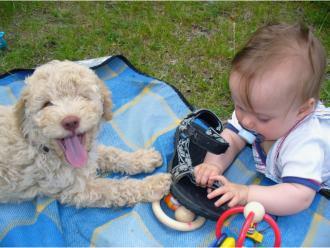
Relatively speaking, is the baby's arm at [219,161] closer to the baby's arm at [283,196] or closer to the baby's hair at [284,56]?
the baby's arm at [283,196]

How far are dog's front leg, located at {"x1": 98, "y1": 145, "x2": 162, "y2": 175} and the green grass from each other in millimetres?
979

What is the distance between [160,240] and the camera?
270 cm

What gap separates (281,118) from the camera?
2527 mm

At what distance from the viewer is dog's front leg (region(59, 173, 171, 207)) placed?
2822mm

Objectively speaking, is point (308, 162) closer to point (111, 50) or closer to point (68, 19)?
point (111, 50)

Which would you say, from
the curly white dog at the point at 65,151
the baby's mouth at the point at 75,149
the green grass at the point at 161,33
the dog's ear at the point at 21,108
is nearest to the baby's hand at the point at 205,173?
the curly white dog at the point at 65,151

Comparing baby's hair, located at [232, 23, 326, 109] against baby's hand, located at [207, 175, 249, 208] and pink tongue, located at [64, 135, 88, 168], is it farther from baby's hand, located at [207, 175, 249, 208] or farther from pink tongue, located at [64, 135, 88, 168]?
pink tongue, located at [64, 135, 88, 168]

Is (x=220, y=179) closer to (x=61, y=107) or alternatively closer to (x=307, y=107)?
(x=307, y=107)

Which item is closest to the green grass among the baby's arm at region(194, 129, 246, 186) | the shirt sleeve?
the baby's arm at region(194, 129, 246, 186)

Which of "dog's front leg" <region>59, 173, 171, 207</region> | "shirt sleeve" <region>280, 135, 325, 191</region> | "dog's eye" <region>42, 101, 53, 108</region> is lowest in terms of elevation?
"dog's front leg" <region>59, 173, 171, 207</region>

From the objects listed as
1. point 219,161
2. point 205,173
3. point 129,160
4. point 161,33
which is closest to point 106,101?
point 129,160

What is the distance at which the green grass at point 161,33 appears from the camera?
4305mm

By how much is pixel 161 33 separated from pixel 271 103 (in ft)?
8.87

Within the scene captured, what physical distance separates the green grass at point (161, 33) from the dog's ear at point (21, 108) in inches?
73.3
